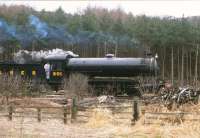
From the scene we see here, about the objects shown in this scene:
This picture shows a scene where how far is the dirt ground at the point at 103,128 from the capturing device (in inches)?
572

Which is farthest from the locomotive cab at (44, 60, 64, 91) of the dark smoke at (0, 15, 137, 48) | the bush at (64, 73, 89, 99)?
the dark smoke at (0, 15, 137, 48)

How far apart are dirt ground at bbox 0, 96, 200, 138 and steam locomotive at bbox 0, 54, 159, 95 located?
661 inches

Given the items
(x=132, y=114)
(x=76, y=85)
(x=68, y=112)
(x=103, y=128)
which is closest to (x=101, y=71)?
(x=76, y=85)

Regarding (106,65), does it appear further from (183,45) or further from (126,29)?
(126,29)

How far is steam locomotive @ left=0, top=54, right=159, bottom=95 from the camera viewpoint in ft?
120

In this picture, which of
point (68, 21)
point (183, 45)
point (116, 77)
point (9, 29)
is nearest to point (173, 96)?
point (116, 77)

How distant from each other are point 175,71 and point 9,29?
22871 mm

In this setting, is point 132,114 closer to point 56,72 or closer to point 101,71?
point 101,71

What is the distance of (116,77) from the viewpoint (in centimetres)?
3750

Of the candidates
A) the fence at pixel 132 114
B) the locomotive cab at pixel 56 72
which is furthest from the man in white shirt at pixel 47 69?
the fence at pixel 132 114

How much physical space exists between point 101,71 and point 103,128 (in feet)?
68.6

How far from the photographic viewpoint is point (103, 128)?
16641mm

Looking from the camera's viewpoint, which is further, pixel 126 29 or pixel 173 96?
pixel 126 29

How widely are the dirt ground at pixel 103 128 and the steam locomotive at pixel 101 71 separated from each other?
1679cm
